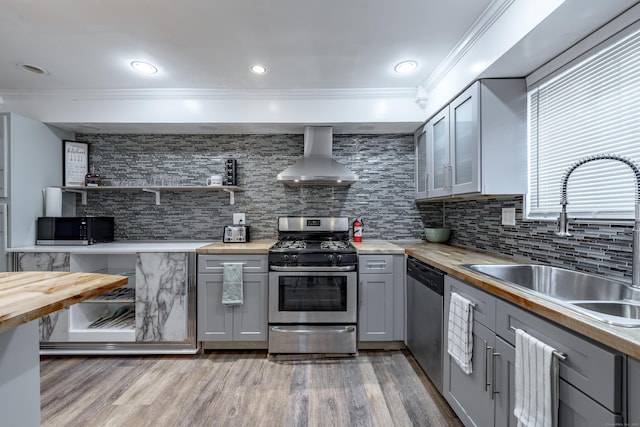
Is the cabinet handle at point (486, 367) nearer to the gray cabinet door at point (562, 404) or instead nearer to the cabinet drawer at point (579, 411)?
the gray cabinet door at point (562, 404)

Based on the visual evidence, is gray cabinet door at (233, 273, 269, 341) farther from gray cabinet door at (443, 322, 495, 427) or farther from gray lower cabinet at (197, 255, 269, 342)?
gray cabinet door at (443, 322, 495, 427)

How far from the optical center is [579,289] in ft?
4.90

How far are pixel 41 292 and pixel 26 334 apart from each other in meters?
0.20

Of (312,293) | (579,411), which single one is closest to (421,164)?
(312,293)

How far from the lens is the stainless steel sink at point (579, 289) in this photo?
1.16m

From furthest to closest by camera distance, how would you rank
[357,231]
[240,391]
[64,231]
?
[357,231] → [64,231] → [240,391]

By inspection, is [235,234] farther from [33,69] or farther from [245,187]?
[33,69]

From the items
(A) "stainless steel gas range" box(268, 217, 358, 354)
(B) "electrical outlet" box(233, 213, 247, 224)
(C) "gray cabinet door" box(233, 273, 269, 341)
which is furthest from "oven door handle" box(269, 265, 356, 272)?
(B) "electrical outlet" box(233, 213, 247, 224)

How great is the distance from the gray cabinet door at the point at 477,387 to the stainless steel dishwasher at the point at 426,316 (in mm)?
205

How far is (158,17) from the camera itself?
1.72 m

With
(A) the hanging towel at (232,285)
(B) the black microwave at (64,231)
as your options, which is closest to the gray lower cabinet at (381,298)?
(A) the hanging towel at (232,285)

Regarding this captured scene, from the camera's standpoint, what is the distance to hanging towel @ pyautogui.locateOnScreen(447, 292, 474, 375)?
1498 millimetres

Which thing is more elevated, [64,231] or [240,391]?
[64,231]

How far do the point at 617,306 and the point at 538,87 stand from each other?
136cm
